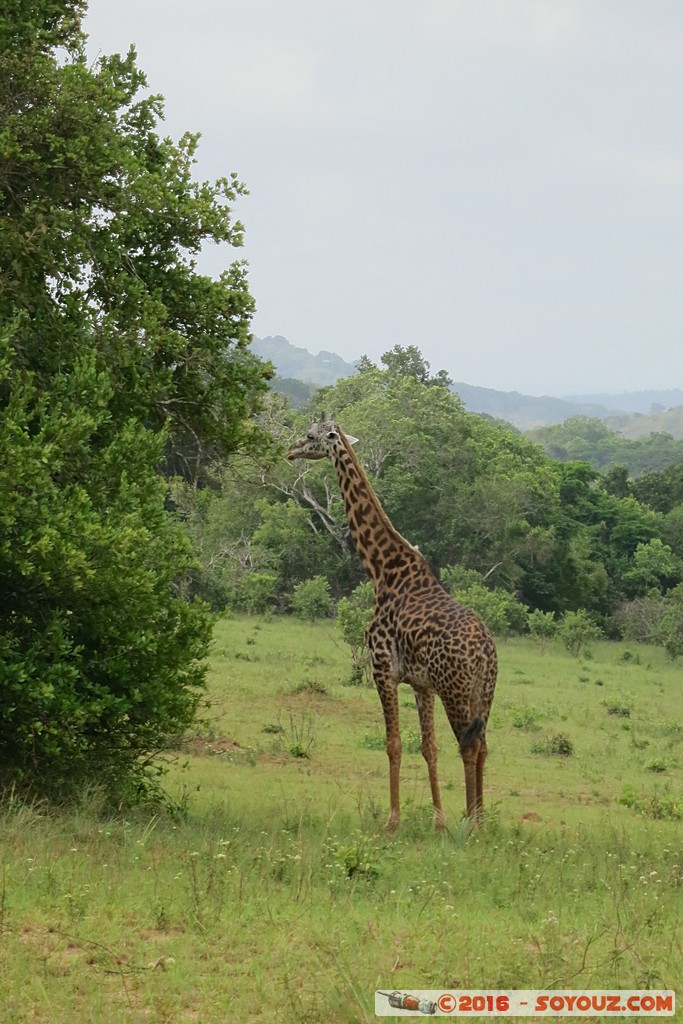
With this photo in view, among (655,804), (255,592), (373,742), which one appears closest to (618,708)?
(373,742)

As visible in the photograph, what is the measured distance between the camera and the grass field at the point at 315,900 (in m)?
5.48

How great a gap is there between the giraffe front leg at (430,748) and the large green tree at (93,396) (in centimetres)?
213

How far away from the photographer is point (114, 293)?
10586 mm

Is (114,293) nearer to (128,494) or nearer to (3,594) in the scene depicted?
(128,494)

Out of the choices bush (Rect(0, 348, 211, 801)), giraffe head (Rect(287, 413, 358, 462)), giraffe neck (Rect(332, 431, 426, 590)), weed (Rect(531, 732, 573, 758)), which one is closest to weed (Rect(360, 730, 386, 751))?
weed (Rect(531, 732, 573, 758))

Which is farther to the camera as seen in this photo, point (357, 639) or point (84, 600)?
point (357, 639)

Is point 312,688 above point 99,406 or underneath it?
underneath

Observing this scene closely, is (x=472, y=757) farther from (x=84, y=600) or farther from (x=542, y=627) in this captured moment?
(x=542, y=627)

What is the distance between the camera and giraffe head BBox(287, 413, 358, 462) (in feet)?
38.9

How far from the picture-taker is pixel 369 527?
1166cm

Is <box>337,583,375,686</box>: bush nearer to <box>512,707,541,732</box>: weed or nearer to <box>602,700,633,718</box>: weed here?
<box>512,707,541,732</box>: weed

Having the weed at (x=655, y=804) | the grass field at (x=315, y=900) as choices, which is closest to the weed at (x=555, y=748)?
the grass field at (x=315, y=900)

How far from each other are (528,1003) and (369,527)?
672cm

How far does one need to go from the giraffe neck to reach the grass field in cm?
231
